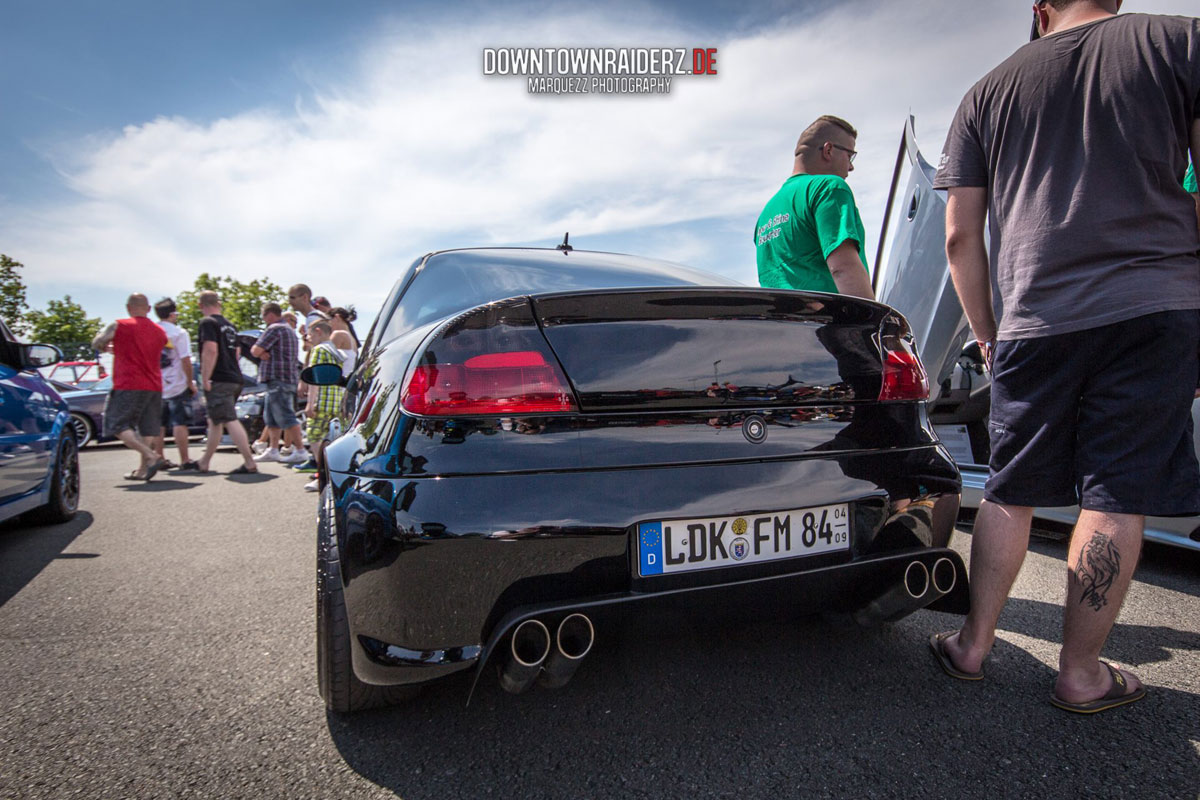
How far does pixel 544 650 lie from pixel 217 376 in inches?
273

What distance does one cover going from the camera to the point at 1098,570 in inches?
65.6

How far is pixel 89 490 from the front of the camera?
6.21 m

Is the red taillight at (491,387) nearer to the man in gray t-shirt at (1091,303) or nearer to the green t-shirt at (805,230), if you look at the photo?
the man in gray t-shirt at (1091,303)

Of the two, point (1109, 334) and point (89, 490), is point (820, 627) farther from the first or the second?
point (89, 490)

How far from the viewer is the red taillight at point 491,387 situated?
148 cm

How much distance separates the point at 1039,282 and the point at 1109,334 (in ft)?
0.65

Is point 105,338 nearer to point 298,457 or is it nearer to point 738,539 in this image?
point 298,457

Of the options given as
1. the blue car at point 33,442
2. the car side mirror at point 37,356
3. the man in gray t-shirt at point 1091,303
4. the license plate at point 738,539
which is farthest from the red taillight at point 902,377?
the car side mirror at point 37,356

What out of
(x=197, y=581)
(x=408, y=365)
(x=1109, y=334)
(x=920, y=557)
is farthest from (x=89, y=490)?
(x=1109, y=334)

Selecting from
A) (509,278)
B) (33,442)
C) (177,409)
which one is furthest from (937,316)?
(177,409)

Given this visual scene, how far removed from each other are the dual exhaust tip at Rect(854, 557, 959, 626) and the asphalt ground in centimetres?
13

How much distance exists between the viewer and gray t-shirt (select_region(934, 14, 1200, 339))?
159 cm

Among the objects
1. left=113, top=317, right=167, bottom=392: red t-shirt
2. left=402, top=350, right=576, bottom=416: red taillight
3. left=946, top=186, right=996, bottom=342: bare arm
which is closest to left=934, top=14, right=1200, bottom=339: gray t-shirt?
left=946, top=186, right=996, bottom=342: bare arm

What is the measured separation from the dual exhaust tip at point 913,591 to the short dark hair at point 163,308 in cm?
809
